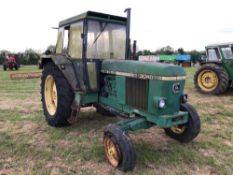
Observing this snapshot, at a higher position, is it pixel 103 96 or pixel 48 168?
pixel 103 96

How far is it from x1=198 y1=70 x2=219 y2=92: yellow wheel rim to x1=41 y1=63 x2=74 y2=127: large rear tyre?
6042 millimetres

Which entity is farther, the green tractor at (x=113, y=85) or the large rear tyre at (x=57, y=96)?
the large rear tyre at (x=57, y=96)

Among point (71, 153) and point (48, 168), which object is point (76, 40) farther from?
point (48, 168)

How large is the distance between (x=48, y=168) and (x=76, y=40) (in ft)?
7.96

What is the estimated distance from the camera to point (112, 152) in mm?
3809

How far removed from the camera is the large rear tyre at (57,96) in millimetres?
5082

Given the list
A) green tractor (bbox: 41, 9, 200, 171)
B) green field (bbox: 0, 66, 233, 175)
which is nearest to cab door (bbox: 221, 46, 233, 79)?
green field (bbox: 0, 66, 233, 175)

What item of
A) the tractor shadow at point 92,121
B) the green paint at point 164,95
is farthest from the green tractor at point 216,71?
the green paint at point 164,95

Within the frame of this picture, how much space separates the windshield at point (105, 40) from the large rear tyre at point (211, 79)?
17.2 ft

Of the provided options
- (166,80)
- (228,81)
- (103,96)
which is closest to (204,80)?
(228,81)

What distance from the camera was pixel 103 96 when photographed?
497 cm

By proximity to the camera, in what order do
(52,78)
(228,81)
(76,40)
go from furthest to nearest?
(228,81), (52,78), (76,40)

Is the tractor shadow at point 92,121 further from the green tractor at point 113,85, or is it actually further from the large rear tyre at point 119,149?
the large rear tyre at point 119,149

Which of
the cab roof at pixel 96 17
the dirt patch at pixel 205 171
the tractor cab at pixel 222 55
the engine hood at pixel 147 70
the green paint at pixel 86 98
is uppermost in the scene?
the cab roof at pixel 96 17
